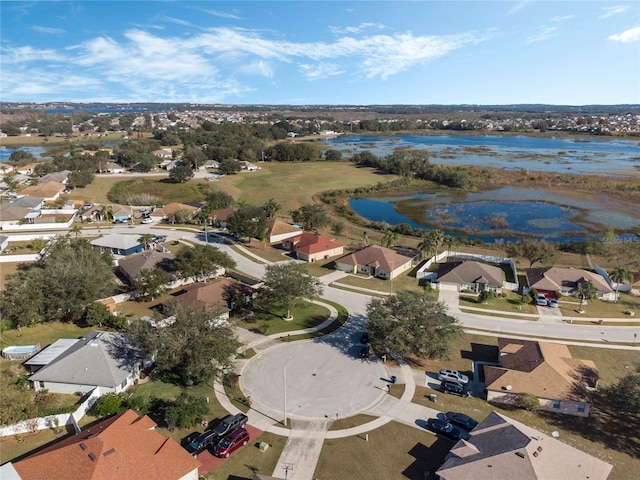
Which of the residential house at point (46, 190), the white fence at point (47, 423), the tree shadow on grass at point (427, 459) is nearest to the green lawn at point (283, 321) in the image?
the white fence at point (47, 423)

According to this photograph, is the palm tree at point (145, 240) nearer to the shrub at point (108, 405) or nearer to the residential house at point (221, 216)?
the residential house at point (221, 216)

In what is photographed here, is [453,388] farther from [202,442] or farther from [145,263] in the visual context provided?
[145,263]

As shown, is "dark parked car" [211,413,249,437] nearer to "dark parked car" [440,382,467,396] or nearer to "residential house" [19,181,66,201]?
"dark parked car" [440,382,467,396]

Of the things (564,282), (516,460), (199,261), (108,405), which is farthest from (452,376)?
(199,261)

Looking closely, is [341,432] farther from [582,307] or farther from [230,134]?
[230,134]

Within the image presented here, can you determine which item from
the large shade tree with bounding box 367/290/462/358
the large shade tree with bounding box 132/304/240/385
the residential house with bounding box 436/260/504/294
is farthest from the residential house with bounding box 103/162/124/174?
Result: the large shade tree with bounding box 367/290/462/358
